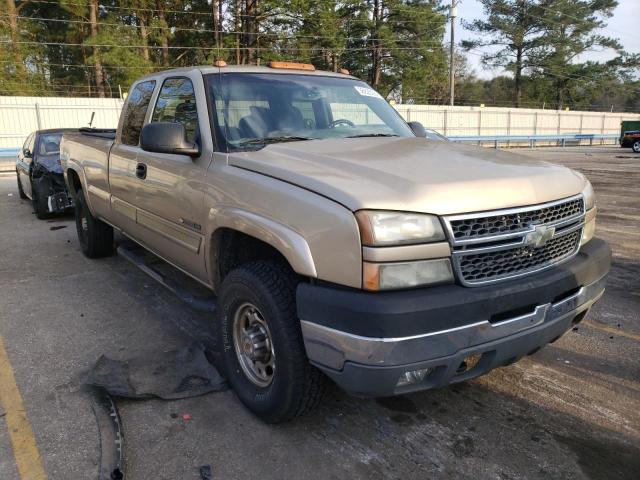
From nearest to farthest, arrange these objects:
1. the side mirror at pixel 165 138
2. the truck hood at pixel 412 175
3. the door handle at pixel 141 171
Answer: the truck hood at pixel 412 175, the side mirror at pixel 165 138, the door handle at pixel 141 171

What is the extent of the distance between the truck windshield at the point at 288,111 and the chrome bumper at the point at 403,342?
4.60ft

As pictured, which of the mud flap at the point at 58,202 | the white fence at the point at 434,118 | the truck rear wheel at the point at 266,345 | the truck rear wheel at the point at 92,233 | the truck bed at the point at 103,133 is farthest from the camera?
the white fence at the point at 434,118

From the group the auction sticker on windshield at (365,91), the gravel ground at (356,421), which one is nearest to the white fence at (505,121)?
the auction sticker on windshield at (365,91)

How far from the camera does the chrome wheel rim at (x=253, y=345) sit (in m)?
2.95

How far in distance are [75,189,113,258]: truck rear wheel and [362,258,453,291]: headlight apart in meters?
4.83

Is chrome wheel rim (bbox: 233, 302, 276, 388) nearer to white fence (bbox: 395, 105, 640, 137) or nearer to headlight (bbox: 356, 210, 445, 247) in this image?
headlight (bbox: 356, 210, 445, 247)

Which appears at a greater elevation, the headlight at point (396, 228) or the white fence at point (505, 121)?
the white fence at point (505, 121)

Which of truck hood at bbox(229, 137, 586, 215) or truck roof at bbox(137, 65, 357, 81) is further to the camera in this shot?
truck roof at bbox(137, 65, 357, 81)

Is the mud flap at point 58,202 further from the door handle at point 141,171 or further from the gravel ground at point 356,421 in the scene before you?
the door handle at point 141,171

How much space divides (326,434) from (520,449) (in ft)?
3.36

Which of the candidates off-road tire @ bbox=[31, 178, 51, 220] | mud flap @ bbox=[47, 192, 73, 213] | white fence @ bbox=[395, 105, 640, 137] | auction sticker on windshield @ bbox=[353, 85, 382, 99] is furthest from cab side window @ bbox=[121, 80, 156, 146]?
white fence @ bbox=[395, 105, 640, 137]

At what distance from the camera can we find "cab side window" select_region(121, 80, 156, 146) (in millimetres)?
4543

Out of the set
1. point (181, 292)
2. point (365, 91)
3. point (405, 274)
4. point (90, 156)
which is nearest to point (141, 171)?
point (181, 292)

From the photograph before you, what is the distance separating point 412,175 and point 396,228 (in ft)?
1.25
